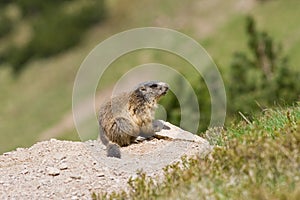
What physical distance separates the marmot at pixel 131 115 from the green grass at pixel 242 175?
2885 millimetres

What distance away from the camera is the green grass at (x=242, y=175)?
6.11 m

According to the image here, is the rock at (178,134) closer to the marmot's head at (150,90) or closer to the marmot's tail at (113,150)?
the marmot's head at (150,90)

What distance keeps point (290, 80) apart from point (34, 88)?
3143 cm

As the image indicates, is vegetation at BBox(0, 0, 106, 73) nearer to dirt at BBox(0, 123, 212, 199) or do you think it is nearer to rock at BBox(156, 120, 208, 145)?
rock at BBox(156, 120, 208, 145)

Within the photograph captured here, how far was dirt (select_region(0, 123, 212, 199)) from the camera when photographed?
8.27m

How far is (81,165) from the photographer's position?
8.99 metres

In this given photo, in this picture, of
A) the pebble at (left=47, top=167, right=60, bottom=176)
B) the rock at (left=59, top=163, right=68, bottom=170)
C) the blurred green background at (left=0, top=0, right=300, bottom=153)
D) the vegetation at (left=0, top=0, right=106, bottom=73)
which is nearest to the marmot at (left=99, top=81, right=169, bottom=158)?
the rock at (left=59, top=163, right=68, bottom=170)

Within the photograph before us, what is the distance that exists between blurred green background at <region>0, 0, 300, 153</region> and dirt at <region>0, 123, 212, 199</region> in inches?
945

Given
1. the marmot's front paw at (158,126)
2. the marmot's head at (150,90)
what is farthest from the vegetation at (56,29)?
the marmot's front paw at (158,126)

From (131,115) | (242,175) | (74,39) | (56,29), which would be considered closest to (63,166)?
(131,115)

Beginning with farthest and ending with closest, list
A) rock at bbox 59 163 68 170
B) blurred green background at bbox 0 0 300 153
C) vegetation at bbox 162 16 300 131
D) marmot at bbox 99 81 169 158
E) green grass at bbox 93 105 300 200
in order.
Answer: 1. blurred green background at bbox 0 0 300 153
2. vegetation at bbox 162 16 300 131
3. marmot at bbox 99 81 169 158
4. rock at bbox 59 163 68 170
5. green grass at bbox 93 105 300 200

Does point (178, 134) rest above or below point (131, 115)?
below

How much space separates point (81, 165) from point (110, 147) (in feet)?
2.47

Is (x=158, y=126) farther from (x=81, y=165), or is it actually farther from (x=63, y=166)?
(x=63, y=166)
